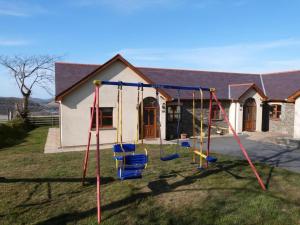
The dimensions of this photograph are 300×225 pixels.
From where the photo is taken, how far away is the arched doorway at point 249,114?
74.5ft

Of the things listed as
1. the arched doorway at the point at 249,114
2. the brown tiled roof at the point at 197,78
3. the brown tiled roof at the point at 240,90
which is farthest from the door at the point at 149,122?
the arched doorway at the point at 249,114

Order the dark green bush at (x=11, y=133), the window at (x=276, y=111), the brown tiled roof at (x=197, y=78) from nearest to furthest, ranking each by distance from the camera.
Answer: the dark green bush at (x=11, y=133) < the brown tiled roof at (x=197, y=78) < the window at (x=276, y=111)

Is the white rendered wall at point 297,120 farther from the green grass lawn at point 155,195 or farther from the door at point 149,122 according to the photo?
the door at point 149,122

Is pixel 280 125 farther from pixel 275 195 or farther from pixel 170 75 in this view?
pixel 275 195

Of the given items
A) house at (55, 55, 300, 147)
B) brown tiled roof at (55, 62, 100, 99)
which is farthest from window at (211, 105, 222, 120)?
brown tiled roof at (55, 62, 100, 99)

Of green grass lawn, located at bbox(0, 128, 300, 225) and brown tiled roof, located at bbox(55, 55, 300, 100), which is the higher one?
brown tiled roof, located at bbox(55, 55, 300, 100)

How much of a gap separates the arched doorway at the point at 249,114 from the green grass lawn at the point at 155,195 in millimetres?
12077

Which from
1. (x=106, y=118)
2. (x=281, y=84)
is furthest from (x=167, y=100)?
(x=281, y=84)

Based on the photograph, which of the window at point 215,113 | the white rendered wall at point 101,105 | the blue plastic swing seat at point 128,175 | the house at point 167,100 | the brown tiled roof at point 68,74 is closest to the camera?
the blue plastic swing seat at point 128,175

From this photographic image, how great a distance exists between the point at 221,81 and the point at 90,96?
46.2 feet

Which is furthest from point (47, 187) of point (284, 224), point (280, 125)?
point (280, 125)

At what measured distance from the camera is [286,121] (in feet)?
70.0

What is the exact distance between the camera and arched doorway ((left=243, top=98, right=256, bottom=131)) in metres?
22.7

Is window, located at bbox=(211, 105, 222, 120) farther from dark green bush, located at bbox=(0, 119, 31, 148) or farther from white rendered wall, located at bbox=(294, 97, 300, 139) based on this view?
dark green bush, located at bbox=(0, 119, 31, 148)
